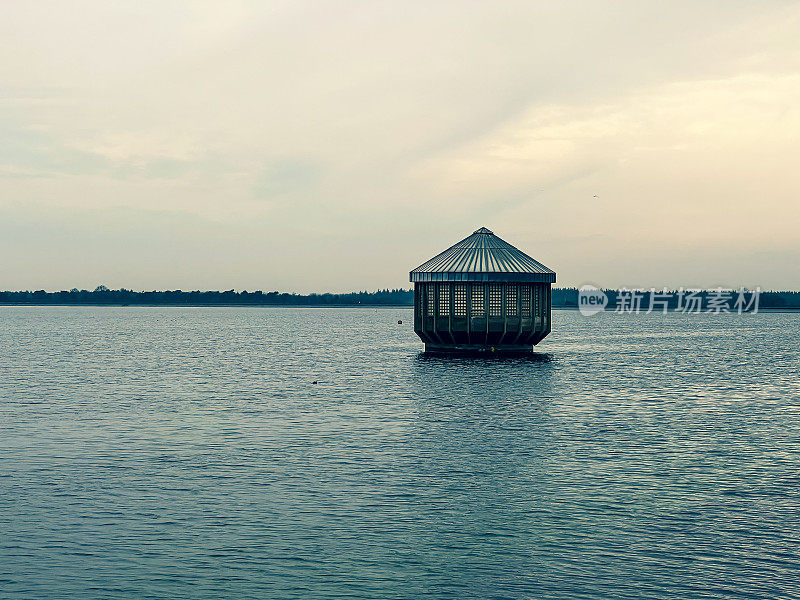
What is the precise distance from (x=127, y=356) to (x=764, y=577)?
104317 mm

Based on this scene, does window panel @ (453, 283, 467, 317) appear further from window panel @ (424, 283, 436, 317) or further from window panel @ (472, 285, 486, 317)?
window panel @ (424, 283, 436, 317)

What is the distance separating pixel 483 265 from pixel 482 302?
4336 mm

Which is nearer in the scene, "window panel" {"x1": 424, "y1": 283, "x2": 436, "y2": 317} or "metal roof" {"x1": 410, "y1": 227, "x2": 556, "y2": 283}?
"metal roof" {"x1": 410, "y1": 227, "x2": 556, "y2": 283}

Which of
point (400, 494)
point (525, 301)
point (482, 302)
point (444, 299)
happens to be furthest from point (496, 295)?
point (400, 494)

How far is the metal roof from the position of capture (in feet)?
294

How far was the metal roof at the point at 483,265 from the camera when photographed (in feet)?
294

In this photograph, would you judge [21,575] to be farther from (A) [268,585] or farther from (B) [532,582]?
(B) [532,582]

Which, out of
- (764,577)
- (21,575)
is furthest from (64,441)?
(764,577)

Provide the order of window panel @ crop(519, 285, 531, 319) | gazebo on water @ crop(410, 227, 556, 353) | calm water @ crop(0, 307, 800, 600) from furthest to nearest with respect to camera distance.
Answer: window panel @ crop(519, 285, 531, 319) < gazebo on water @ crop(410, 227, 556, 353) < calm water @ crop(0, 307, 800, 600)

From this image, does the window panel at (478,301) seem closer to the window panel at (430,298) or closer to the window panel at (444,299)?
the window panel at (444,299)

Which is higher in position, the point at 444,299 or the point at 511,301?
the point at 444,299

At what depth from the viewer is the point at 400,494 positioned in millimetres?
29562

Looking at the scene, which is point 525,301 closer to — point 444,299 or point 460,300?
point 460,300

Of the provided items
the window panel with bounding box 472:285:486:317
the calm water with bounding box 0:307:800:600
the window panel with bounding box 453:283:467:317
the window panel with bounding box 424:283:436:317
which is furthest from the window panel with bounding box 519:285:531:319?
the calm water with bounding box 0:307:800:600
